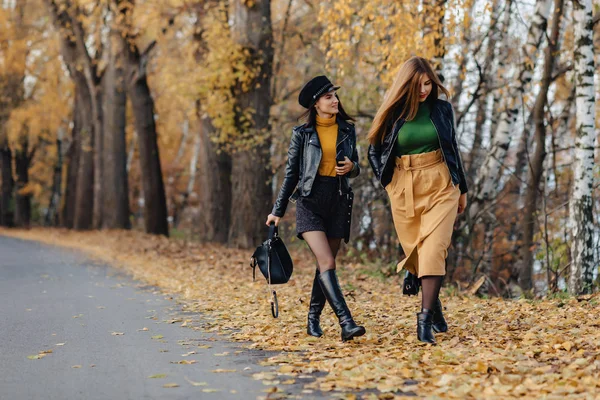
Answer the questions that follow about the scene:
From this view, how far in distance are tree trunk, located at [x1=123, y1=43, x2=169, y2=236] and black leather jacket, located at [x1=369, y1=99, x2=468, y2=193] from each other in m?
19.5

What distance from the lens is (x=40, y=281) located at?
13438 millimetres

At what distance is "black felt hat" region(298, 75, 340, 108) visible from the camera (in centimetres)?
708

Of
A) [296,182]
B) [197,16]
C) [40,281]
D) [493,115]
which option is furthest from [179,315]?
[197,16]

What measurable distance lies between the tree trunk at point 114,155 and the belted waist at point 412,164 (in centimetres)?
2400

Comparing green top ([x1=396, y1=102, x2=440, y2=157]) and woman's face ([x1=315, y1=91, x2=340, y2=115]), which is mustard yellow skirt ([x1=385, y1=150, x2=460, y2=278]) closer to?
green top ([x1=396, y1=102, x2=440, y2=157])

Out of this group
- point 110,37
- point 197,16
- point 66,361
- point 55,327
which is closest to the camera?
point 66,361

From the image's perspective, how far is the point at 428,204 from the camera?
22.7 feet

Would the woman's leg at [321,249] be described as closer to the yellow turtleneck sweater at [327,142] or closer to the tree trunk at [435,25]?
the yellow turtleneck sweater at [327,142]

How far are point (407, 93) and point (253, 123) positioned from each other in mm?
11609

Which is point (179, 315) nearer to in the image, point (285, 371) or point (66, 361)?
point (66, 361)

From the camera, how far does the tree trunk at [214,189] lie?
69.4ft

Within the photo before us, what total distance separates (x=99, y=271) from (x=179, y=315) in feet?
21.4

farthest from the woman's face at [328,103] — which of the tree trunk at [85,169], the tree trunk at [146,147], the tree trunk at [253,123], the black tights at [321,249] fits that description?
the tree trunk at [85,169]

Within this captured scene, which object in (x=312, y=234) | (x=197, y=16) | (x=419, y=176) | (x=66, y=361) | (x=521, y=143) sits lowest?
(x=66, y=361)
